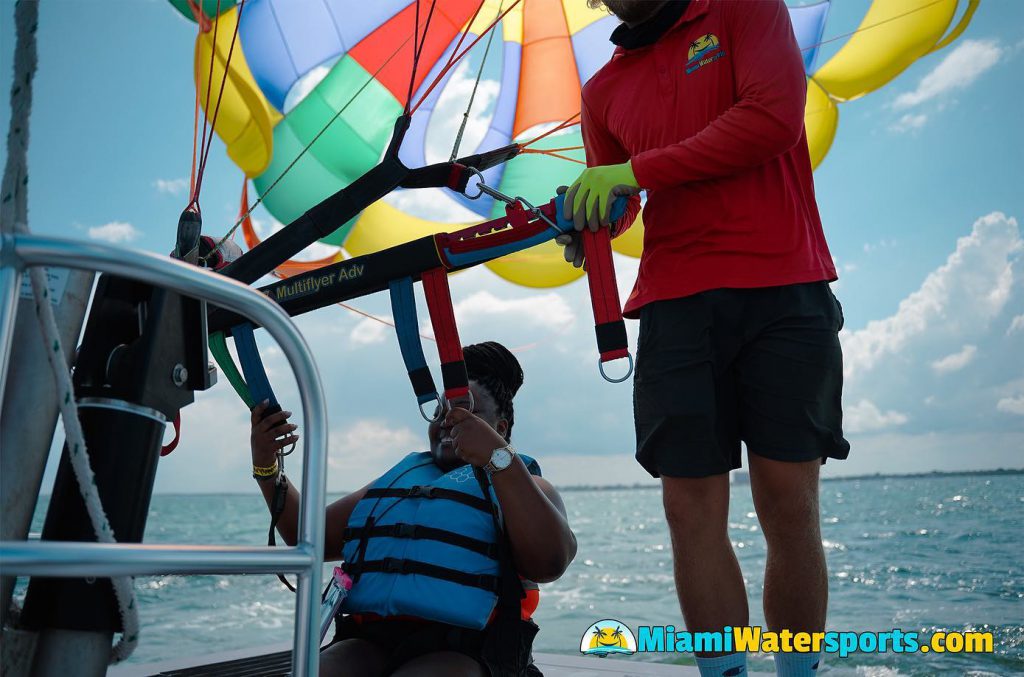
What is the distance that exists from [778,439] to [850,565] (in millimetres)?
11358

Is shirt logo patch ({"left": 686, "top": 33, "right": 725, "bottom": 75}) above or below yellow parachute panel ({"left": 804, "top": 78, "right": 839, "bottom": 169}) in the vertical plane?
below

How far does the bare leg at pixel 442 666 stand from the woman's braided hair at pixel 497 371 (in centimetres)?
72

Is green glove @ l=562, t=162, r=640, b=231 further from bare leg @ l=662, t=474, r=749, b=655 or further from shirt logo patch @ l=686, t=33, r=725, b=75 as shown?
bare leg @ l=662, t=474, r=749, b=655

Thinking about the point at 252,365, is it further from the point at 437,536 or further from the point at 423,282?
the point at 437,536

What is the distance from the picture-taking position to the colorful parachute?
429 cm

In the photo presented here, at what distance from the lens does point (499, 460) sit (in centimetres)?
176

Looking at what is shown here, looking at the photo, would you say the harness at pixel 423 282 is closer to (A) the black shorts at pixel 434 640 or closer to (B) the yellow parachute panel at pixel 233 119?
(A) the black shorts at pixel 434 640

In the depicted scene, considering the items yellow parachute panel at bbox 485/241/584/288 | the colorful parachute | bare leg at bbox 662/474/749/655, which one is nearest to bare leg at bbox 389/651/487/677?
bare leg at bbox 662/474/749/655

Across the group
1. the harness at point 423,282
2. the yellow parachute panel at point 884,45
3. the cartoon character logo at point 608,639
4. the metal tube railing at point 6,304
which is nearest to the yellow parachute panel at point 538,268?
the yellow parachute panel at point 884,45

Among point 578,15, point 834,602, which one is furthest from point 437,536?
point 834,602

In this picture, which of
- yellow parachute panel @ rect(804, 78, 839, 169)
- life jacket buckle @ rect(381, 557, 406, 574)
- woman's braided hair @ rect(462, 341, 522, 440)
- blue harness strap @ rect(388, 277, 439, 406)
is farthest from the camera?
yellow parachute panel @ rect(804, 78, 839, 169)

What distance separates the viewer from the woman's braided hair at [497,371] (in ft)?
7.38

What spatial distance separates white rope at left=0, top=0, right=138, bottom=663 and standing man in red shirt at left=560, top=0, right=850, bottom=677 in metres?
1.12

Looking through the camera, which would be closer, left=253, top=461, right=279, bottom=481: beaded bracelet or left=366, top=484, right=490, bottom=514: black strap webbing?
left=366, top=484, right=490, bottom=514: black strap webbing
